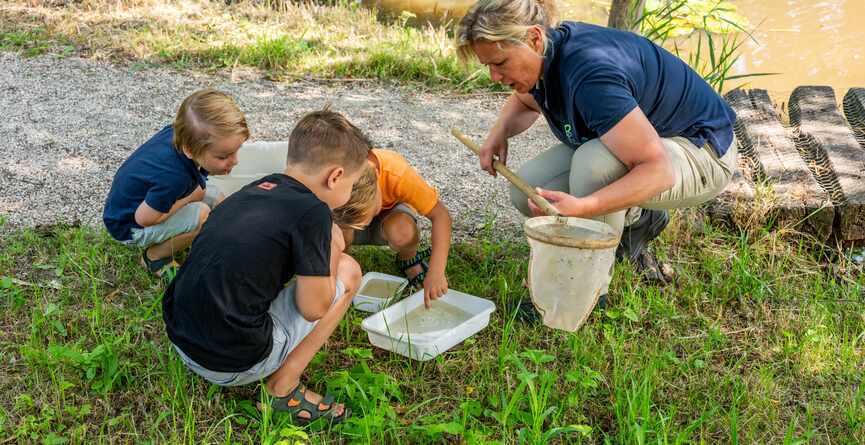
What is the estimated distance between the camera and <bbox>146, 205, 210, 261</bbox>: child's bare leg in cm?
285

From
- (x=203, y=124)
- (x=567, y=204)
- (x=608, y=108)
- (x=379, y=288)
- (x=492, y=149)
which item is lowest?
(x=379, y=288)

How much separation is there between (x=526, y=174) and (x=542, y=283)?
0.63m

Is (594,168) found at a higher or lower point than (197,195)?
higher

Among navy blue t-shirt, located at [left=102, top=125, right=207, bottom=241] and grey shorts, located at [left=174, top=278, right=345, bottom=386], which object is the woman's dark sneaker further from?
navy blue t-shirt, located at [left=102, top=125, right=207, bottom=241]

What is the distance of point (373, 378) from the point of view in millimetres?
2354

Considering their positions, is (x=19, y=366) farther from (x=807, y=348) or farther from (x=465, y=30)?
(x=807, y=348)

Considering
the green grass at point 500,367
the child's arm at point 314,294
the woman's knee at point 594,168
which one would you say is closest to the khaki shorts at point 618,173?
the woman's knee at point 594,168

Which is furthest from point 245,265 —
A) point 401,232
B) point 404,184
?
point 401,232

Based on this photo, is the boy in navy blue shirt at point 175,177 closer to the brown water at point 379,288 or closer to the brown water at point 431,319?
the brown water at point 379,288

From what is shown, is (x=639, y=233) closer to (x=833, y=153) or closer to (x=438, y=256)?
(x=438, y=256)

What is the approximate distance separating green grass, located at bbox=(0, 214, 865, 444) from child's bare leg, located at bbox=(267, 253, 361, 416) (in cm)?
8

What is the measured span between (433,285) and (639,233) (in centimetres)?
88

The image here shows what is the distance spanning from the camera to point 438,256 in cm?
262

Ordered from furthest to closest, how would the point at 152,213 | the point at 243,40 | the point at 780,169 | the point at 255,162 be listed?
the point at 243,40 < the point at 780,169 < the point at 255,162 < the point at 152,213
